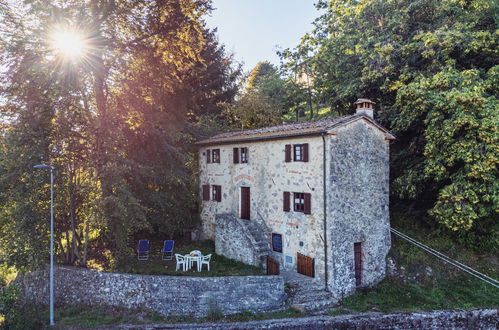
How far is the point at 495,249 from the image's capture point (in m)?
17.3

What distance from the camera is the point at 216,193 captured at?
21.2 metres

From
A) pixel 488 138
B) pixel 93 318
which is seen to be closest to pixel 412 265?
pixel 488 138

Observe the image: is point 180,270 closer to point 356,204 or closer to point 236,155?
point 236,155

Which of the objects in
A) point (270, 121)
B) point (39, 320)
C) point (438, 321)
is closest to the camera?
point (438, 321)

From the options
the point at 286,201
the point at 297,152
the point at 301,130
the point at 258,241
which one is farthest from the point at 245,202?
the point at 301,130

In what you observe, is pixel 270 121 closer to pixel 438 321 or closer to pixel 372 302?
pixel 372 302

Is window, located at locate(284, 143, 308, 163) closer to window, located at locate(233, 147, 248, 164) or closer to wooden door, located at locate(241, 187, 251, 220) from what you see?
window, located at locate(233, 147, 248, 164)

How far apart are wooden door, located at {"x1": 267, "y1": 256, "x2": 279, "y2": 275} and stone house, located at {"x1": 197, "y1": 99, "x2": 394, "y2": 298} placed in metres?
0.32

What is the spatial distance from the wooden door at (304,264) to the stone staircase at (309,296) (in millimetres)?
238

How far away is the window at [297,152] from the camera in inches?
618

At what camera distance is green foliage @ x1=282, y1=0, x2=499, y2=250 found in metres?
15.0

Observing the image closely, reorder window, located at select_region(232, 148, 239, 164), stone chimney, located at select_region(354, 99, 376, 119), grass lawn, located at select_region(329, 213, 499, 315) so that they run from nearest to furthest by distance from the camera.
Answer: grass lawn, located at select_region(329, 213, 499, 315) < stone chimney, located at select_region(354, 99, 376, 119) < window, located at select_region(232, 148, 239, 164)

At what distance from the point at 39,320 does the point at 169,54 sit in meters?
15.1

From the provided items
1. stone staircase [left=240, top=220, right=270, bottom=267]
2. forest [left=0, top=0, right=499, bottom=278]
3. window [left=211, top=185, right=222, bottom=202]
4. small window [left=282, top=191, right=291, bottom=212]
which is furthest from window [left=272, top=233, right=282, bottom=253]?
forest [left=0, top=0, right=499, bottom=278]
